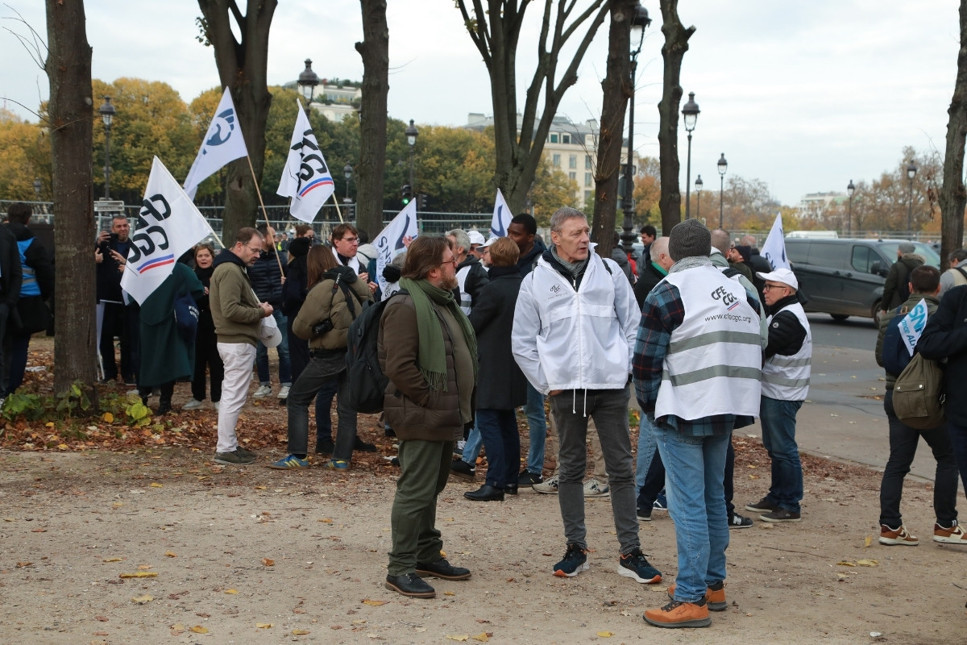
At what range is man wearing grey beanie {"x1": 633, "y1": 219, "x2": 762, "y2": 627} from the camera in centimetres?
508

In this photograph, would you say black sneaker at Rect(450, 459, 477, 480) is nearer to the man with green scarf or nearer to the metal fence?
the man with green scarf

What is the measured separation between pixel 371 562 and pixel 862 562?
2963 millimetres

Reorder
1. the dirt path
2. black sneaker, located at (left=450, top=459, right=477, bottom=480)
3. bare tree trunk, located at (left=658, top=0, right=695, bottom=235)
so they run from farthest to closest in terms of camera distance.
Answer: bare tree trunk, located at (left=658, top=0, right=695, bottom=235) → black sneaker, located at (left=450, top=459, right=477, bottom=480) → the dirt path

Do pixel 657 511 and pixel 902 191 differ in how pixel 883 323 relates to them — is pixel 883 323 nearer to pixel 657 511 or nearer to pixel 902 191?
pixel 657 511

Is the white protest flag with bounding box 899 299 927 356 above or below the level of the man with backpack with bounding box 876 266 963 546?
above

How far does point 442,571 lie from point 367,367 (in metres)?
1.20

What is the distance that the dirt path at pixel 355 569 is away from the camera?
5.00m

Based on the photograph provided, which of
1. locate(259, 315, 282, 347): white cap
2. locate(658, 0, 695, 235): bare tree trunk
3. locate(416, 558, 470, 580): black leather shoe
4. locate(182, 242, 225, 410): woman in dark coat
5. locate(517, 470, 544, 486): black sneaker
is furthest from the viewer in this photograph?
locate(658, 0, 695, 235): bare tree trunk

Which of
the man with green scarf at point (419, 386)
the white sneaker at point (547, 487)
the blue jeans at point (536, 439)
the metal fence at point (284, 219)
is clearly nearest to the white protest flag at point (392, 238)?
the blue jeans at point (536, 439)

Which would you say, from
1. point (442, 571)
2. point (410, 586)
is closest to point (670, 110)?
point (442, 571)

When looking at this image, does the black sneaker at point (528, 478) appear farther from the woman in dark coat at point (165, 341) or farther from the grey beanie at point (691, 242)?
the woman in dark coat at point (165, 341)

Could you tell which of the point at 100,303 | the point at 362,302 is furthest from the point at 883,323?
the point at 100,303

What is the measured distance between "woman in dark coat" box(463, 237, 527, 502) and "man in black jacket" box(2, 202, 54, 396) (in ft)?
17.1

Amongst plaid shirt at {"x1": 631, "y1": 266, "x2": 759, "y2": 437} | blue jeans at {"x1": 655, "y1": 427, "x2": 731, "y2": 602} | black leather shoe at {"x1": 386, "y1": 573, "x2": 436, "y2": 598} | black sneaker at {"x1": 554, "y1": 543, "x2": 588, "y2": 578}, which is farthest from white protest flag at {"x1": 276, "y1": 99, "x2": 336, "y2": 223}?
blue jeans at {"x1": 655, "y1": 427, "x2": 731, "y2": 602}
